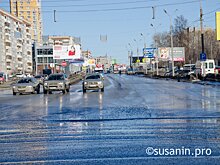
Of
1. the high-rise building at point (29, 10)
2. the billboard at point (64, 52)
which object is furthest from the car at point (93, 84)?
the high-rise building at point (29, 10)

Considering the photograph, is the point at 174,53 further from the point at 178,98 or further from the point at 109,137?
the point at 109,137

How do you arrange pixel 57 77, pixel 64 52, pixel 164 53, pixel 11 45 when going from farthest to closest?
pixel 11 45 → pixel 164 53 → pixel 64 52 → pixel 57 77

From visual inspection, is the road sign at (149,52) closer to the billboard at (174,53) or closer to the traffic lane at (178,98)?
the billboard at (174,53)

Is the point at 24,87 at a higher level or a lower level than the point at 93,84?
lower

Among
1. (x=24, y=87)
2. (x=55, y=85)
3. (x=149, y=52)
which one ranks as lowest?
(x=24, y=87)

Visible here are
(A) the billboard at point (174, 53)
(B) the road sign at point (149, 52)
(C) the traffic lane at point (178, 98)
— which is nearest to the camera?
(C) the traffic lane at point (178, 98)

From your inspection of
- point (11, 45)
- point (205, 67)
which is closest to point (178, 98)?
point (205, 67)

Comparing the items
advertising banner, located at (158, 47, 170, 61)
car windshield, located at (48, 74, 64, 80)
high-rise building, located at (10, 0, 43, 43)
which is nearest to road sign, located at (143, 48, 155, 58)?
advertising banner, located at (158, 47, 170, 61)

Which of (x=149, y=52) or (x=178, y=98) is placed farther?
(x=149, y=52)

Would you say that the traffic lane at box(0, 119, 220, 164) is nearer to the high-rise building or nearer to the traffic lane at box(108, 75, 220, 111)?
the traffic lane at box(108, 75, 220, 111)

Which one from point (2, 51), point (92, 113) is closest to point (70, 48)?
point (2, 51)

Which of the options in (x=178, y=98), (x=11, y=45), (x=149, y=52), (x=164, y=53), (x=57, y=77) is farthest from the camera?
(x=11, y=45)

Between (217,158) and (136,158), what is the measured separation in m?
1.57

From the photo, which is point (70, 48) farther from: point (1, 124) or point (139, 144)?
point (139, 144)
